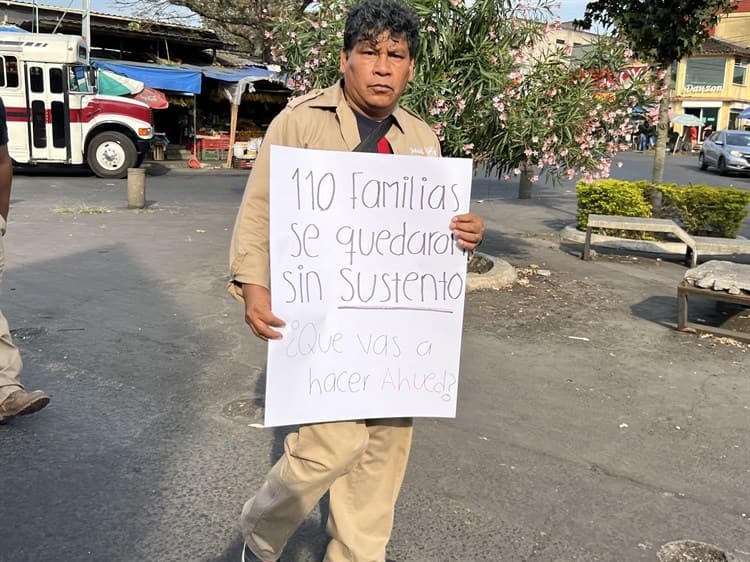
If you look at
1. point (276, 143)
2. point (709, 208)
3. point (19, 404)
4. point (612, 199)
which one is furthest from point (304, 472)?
point (709, 208)

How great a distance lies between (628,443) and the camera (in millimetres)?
4055

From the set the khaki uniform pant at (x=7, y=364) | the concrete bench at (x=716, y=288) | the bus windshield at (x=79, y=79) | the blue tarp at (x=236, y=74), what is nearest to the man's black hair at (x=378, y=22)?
the khaki uniform pant at (x=7, y=364)

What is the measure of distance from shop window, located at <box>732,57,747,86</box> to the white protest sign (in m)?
55.9

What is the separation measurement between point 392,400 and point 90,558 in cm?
131

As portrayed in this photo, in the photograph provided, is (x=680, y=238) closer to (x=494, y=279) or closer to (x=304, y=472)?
(x=494, y=279)

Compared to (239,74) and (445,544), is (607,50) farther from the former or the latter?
(239,74)

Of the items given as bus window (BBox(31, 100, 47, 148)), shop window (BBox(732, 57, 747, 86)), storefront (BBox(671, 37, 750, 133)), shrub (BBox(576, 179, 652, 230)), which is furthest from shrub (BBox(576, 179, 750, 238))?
shop window (BBox(732, 57, 747, 86))

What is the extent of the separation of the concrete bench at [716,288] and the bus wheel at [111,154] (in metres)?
14.0

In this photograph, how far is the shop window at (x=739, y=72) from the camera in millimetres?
51094

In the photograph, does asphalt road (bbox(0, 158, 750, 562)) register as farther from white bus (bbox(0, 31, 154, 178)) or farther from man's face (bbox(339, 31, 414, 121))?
white bus (bbox(0, 31, 154, 178))

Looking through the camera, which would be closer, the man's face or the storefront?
the man's face

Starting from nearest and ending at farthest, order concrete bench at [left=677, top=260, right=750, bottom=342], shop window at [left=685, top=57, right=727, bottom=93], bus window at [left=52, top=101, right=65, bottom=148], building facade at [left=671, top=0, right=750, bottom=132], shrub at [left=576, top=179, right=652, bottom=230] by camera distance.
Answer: concrete bench at [left=677, top=260, right=750, bottom=342]
shrub at [left=576, top=179, right=652, bottom=230]
bus window at [left=52, top=101, right=65, bottom=148]
building facade at [left=671, top=0, right=750, bottom=132]
shop window at [left=685, top=57, right=727, bottom=93]

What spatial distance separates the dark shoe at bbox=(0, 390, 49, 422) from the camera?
12.7 feet

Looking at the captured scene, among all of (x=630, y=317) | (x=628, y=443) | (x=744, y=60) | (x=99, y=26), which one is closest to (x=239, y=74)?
(x=99, y=26)
